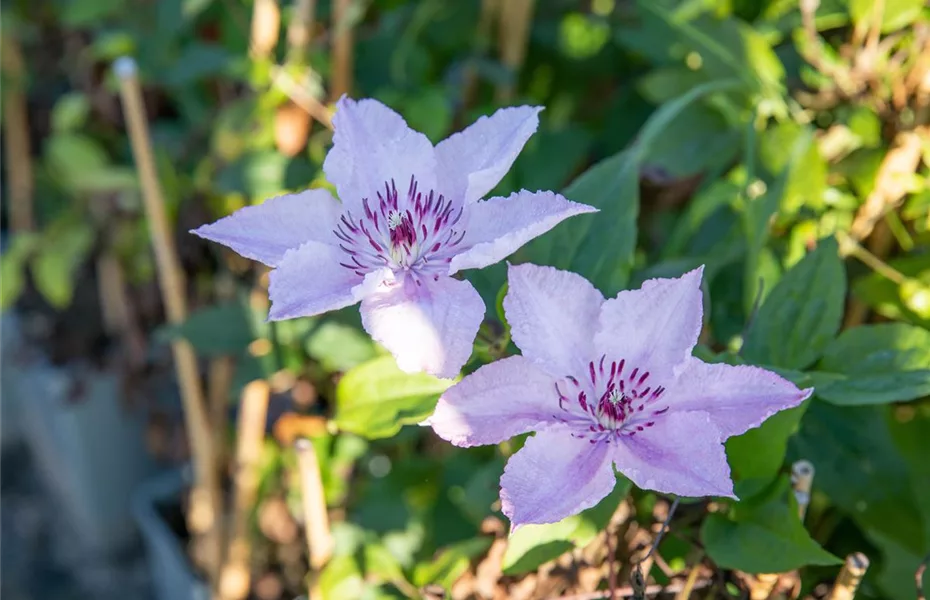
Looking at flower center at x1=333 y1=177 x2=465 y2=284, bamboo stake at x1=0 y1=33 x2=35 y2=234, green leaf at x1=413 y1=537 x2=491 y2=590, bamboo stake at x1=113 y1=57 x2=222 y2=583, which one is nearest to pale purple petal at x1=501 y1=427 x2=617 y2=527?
flower center at x1=333 y1=177 x2=465 y2=284

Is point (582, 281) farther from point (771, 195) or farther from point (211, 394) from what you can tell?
point (211, 394)

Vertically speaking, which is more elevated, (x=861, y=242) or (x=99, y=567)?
(x=861, y=242)

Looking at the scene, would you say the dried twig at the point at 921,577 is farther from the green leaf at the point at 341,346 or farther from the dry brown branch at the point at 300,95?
the dry brown branch at the point at 300,95

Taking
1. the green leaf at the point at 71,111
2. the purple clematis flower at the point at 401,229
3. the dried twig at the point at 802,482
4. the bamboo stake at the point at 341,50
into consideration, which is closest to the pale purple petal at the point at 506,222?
the purple clematis flower at the point at 401,229

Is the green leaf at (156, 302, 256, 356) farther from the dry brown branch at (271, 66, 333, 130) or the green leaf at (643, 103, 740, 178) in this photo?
the green leaf at (643, 103, 740, 178)

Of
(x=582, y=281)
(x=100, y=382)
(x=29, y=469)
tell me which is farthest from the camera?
(x=29, y=469)

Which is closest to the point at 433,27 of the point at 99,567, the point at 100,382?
the point at 100,382
